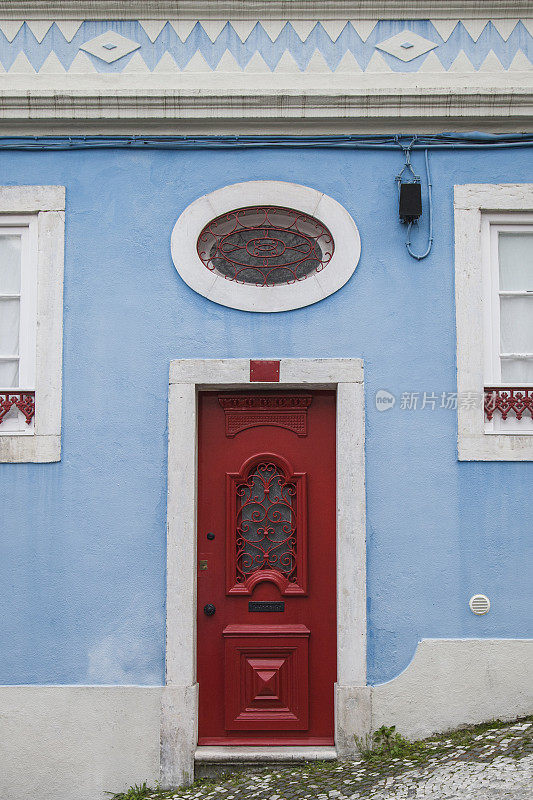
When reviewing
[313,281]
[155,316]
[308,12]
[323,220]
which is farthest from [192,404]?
[308,12]

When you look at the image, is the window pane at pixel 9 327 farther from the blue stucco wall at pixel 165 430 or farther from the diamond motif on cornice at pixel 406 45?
the diamond motif on cornice at pixel 406 45

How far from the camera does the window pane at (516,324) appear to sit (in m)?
5.57

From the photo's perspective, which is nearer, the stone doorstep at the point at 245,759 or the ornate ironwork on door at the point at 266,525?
the stone doorstep at the point at 245,759

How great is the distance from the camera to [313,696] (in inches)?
215

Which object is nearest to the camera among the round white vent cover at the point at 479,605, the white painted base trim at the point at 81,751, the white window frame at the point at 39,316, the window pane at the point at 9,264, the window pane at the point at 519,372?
the white painted base trim at the point at 81,751

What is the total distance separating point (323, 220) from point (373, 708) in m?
3.24

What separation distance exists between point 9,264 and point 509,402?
11.7ft

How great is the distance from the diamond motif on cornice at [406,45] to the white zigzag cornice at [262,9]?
14 centimetres

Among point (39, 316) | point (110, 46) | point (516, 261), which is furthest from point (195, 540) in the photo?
point (110, 46)

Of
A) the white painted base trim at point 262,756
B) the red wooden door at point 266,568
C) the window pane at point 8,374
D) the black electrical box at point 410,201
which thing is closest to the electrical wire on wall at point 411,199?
the black electrical box at point 410,201

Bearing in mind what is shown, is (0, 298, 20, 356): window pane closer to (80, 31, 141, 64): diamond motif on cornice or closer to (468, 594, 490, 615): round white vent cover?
(80, 31, 141, 64): diamond motif on cornice

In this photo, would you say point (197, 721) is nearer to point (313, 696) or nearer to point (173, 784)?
point (173, 784)

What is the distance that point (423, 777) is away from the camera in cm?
463

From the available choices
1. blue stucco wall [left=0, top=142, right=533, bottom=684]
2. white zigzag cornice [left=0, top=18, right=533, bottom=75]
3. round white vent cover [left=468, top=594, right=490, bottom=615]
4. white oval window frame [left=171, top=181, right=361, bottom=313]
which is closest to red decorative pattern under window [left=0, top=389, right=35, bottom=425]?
blue stucco wall [left=0, top=142, right=533, bottom=684]
